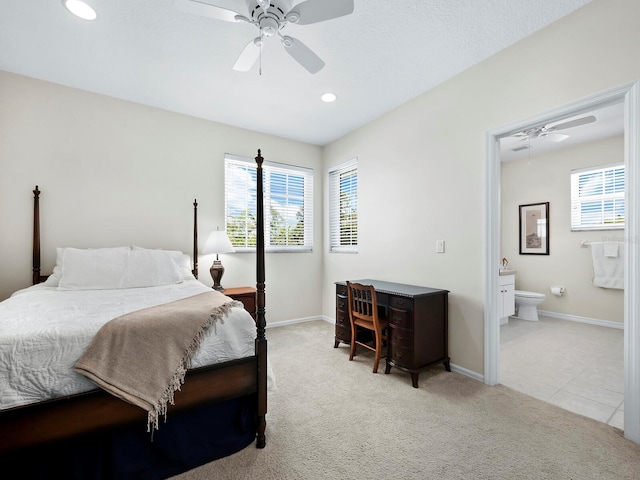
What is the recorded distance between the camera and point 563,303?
4633 millimetres

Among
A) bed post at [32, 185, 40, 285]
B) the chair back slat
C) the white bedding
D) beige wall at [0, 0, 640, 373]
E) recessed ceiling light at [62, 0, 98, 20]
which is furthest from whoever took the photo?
bed post at [32, 185, 40, 285]

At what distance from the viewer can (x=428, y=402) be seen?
2.24 meters

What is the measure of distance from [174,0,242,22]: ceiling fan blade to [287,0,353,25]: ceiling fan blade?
39 cm

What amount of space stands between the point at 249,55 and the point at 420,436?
2887 millimetres

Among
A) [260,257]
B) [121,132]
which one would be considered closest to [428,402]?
[260,257]

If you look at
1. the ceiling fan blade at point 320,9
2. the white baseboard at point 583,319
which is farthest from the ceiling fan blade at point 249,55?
the white baseboard at point 583,319

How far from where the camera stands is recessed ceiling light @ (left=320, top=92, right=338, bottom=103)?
314 centimetres

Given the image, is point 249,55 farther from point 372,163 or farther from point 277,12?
point 372,163

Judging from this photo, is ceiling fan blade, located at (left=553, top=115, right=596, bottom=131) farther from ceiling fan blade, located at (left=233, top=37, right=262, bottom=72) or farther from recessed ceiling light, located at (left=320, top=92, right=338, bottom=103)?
ceiling fan blade, located at (left=233, top=37, right=262, bottom=72)

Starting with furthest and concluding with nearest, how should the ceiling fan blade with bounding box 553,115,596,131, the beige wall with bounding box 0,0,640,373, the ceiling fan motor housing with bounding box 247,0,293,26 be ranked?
the ceiling fan blade with bounding box 553,115,596,131 → the beige wall with bounding box 0,0,640,373 → the ceiling fan motor housing with bounding box 247,0,293,26

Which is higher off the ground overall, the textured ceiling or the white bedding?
the textured ceiling

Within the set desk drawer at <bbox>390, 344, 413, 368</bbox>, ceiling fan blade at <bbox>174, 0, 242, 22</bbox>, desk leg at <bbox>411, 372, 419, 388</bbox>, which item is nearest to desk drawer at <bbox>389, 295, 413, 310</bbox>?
desk drawer at <bbox>390, 344, 413, 368</bbox>

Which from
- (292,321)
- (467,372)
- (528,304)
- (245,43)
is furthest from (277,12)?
(528,304)

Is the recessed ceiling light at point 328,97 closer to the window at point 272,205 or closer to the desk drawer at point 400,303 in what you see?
the window at point 272,205
